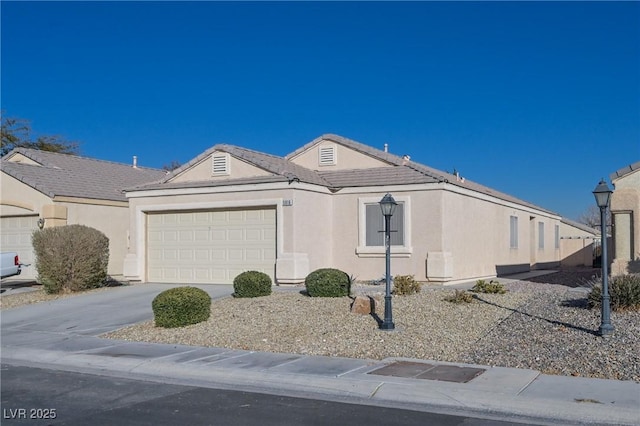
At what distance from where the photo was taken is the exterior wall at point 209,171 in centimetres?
2080

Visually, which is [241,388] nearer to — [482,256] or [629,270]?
[629,270]

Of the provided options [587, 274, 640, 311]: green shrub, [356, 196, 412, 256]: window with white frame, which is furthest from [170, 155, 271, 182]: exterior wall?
[587, 274, 640, 311]: green shrub

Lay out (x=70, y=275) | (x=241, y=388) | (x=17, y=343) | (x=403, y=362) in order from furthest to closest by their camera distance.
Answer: (x=70, y=275)
(x=17, y=343)
(x=403, y=362)
(x=241, y=388)

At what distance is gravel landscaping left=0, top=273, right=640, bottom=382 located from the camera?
10.4 m

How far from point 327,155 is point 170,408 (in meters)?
15.5

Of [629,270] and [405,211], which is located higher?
[405,211]

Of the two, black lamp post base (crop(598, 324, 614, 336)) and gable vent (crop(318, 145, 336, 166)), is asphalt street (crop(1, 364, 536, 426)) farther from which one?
gable vent (crop(318, 145, 336, 166))

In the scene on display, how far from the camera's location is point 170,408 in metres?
8.27

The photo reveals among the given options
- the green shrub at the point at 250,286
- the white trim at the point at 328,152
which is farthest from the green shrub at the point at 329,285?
the white trim at the point at 328,152

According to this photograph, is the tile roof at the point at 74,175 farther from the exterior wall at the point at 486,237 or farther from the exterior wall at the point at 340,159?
the exterior wall at the point at 486,237

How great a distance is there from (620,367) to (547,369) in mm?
993

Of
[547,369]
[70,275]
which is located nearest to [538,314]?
[547,369]

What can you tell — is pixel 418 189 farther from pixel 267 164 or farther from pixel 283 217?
pixel 267 164

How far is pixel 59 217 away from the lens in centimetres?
2331
